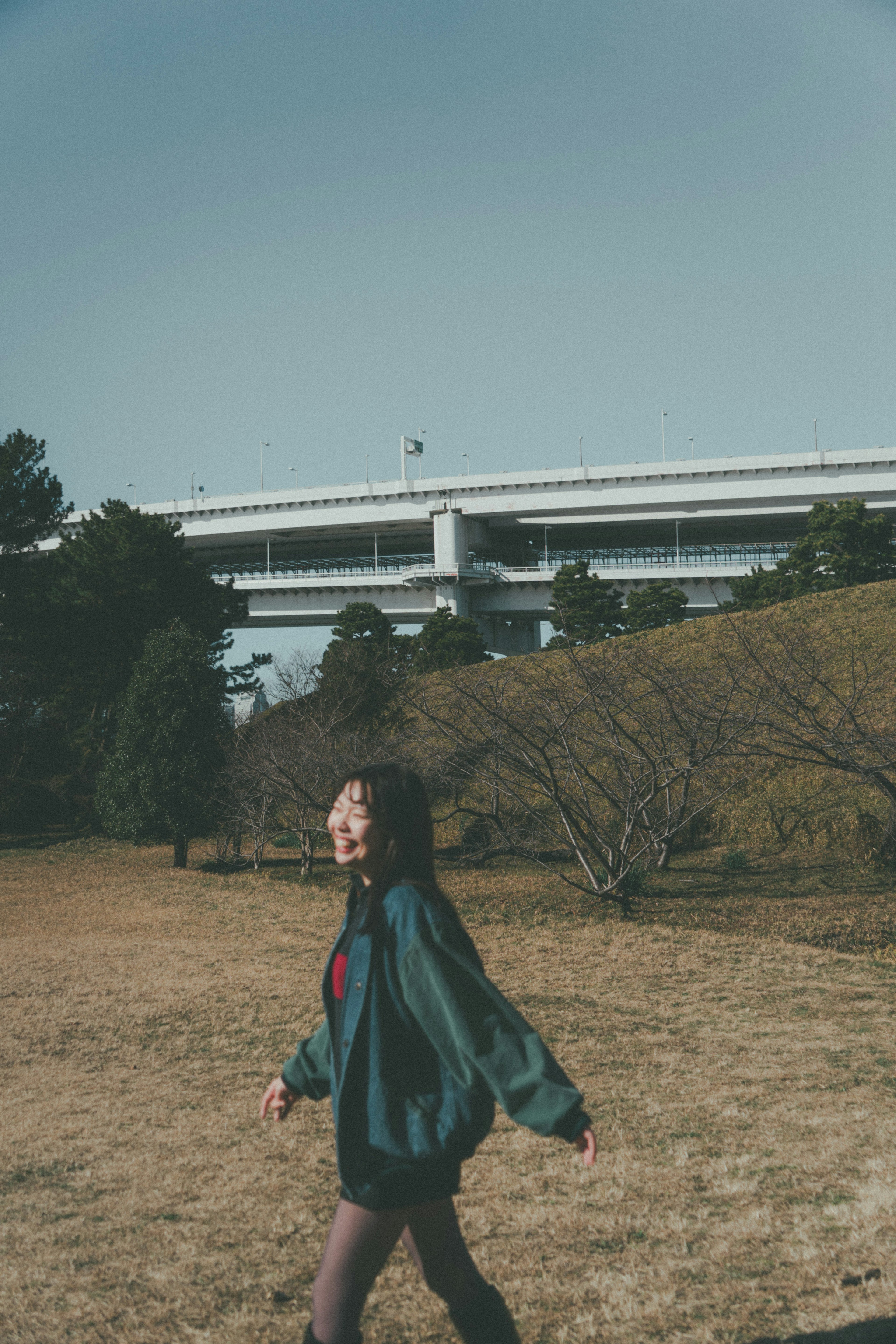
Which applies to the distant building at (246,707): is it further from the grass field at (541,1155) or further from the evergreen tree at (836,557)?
the evergreen tree at (836,557)

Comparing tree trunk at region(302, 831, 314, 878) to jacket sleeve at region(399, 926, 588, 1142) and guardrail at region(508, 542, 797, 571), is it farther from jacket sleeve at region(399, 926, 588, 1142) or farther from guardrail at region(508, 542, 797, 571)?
guardrail at region(508, 542, 797, 571)

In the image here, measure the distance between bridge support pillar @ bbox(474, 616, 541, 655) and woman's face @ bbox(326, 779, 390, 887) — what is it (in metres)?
49.6

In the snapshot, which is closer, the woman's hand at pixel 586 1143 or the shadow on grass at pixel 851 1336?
the woman's hand at pixel 586 1143

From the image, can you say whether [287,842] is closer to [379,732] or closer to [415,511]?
[379,732]

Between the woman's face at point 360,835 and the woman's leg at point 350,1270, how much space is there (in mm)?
720

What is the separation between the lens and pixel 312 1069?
92.8 inches

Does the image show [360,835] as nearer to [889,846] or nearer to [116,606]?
[889,846]

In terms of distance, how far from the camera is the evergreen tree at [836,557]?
3356 cm

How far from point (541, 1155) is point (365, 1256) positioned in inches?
99.2


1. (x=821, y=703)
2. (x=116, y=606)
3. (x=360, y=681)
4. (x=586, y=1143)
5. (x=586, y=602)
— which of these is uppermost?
(x=586, y=602)

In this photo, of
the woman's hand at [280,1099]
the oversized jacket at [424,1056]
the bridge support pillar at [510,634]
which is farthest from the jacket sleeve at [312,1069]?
the bridge support pillar at [510,634]

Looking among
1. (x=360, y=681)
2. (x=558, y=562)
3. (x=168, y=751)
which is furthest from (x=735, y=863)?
(x=558, y=562)

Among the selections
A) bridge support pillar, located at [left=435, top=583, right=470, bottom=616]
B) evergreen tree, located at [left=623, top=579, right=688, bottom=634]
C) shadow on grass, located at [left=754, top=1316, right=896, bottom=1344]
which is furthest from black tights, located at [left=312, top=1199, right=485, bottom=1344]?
bridge support pillar, located at [left=435, top=583, right=470, bottom=616]

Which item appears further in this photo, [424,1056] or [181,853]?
[181,853]
